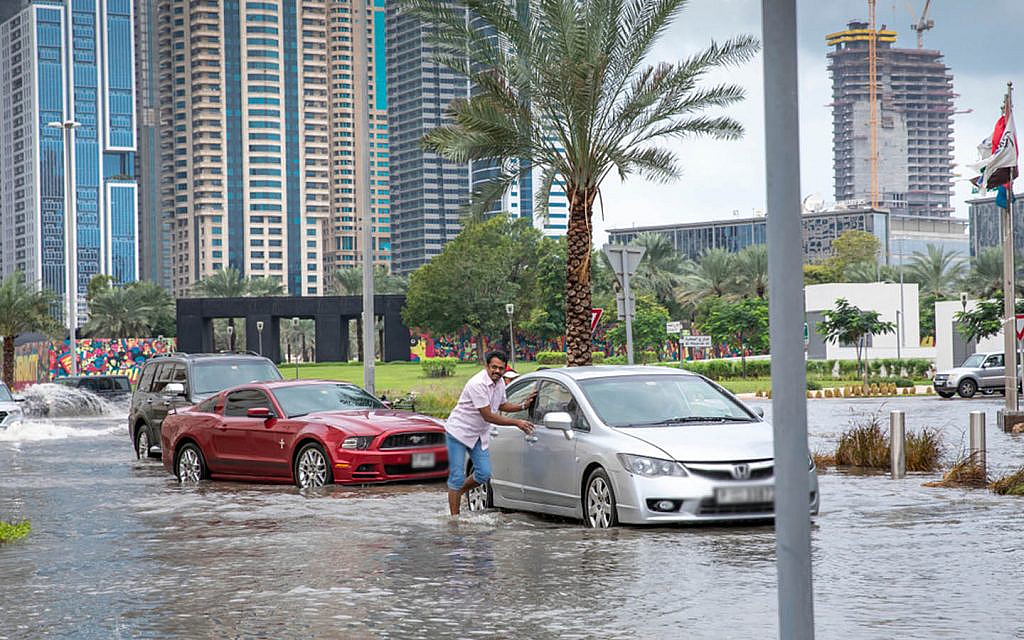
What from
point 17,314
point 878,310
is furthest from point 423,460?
point 878,310

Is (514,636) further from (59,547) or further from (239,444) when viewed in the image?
(239,444)

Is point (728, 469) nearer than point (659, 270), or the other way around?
point (728, 469)

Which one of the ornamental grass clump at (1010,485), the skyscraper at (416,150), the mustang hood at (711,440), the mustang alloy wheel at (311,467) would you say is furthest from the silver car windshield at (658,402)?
the skyscraper at (416,150)

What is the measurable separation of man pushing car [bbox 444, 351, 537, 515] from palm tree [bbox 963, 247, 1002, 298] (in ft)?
228

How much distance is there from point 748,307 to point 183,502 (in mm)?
56772

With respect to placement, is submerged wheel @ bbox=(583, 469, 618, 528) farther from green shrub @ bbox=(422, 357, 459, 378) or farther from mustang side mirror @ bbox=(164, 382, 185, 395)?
green shrub @ bbox=(422, 357, 459, 378)

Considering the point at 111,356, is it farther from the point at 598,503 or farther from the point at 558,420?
the point at 598,503

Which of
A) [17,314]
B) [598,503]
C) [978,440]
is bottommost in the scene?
[598,503]

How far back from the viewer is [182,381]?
80.7 feet

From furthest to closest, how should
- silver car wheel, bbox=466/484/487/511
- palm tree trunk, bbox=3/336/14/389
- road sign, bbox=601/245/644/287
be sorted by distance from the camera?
palm tree trunk, bbox=3/336/14/389 → road sign, bbox=601/245/644/287 → silver car wheel, bbox=466/484/487/511

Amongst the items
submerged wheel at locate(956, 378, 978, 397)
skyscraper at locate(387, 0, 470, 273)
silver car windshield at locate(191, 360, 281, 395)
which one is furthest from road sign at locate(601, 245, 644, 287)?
skyscraper at locate(387, 0, 470, 273)

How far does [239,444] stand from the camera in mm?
19078

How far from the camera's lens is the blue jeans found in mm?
13859

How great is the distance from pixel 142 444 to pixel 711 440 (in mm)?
15578
